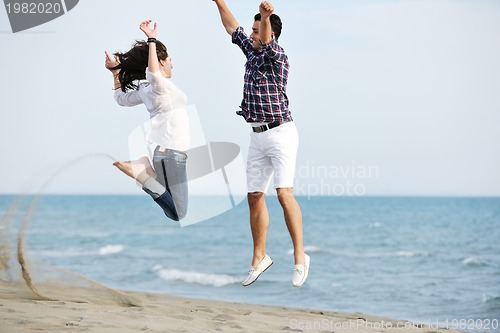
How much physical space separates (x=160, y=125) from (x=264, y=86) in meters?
0.92

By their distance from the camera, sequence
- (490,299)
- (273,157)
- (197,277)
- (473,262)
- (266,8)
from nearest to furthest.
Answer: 1. (266,8)
2. (273,157)
3. (490,299)
4. (197,277)
5. (473,262)

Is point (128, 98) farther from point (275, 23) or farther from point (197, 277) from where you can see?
point (197, 277)

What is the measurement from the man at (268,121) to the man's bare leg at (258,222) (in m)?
0.01

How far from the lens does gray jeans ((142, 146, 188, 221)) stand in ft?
20.4

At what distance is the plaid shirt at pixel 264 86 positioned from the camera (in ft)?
19.2

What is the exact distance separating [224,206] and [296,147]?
2.88 feet

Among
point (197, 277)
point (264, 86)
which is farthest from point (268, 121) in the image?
point (197, 277)

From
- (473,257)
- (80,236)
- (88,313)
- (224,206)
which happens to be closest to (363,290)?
(473,257)

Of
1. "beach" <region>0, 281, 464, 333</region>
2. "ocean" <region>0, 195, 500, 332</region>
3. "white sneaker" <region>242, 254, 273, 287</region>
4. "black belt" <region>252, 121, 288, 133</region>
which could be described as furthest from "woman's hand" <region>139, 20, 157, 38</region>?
"beach" <region>0, 281, 464, 333</region>

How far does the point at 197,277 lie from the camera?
22.0 meters

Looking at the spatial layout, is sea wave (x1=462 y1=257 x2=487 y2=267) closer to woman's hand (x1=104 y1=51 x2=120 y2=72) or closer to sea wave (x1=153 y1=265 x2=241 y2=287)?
sea wave (x1=153 y1=265 x2=241 y2=287)

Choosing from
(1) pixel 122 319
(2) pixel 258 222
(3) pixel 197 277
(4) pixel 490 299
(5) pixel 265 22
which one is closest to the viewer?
(5) pixel 265 22

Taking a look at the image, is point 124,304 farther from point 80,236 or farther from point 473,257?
point 80,236

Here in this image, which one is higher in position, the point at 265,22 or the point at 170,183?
the point at 265,22
